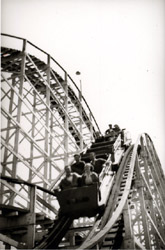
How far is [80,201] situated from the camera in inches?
249

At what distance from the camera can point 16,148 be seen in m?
8.66

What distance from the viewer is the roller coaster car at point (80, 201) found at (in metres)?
6.30

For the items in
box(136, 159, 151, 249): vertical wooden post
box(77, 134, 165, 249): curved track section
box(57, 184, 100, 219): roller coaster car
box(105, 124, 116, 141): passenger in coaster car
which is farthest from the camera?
box(105, 124, 116, 141): passenger in coaster car

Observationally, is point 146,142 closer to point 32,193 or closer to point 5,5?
point 32,193

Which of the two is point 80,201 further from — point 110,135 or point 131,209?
point 110,135

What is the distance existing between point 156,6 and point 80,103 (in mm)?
8011

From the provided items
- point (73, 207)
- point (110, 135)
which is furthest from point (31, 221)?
point (110, 135)

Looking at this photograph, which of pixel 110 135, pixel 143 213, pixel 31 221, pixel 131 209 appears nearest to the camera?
pixel 31 221

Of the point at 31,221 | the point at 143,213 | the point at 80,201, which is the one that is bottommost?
the point at 31,221

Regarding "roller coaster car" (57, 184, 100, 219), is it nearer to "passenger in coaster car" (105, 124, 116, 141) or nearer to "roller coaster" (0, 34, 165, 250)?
"roller coaster" (0, 34, 165, 250)

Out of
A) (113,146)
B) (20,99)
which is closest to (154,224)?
(113,146)

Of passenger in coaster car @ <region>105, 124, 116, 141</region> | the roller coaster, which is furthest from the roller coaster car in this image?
passenger in coaster car @ <region>105, 124, 116, 141</region>

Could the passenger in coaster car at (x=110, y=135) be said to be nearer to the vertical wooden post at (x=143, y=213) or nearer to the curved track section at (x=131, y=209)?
the curved track section at (x=131, y=209)

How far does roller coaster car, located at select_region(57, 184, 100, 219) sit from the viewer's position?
20.7ft
